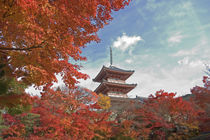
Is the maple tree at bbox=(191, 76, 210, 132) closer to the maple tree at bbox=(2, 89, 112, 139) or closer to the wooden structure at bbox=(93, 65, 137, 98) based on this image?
the maple tree at bbox=(2, 89, 112, 139)

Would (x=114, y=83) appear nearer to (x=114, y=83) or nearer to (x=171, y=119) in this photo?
(x=114, y=83)

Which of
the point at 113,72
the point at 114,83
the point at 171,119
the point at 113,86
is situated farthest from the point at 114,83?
the point at 171,119

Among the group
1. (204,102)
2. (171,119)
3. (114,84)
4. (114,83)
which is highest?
(114,83)

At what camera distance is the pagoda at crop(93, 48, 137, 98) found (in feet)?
67.5

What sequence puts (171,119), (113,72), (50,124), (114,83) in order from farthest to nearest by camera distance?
(113,72) → (114,83) → (171,119) → (50,124)

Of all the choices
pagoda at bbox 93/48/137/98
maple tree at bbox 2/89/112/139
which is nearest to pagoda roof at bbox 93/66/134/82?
pagoda at bbox 93/48/137/98

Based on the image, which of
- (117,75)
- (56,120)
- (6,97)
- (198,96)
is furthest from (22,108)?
(117,75)

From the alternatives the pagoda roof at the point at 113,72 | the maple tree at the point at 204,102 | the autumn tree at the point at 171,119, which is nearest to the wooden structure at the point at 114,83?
the pagoda roof at the point at 113,72

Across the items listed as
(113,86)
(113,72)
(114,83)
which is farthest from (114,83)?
(113,72)

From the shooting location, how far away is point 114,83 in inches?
806

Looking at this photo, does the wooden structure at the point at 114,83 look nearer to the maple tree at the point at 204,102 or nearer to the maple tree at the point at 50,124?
the maple tree at the point at 204,102

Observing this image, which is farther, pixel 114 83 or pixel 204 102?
pixel 114 83

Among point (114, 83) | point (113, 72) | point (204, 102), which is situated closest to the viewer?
point (204, 102)

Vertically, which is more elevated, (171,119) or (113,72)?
(113,72)
